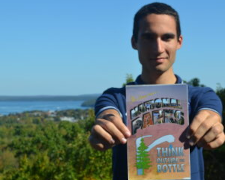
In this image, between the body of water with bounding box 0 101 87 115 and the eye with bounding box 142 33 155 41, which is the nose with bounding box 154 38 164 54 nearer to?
the eye with bounding box 142 33 155 41

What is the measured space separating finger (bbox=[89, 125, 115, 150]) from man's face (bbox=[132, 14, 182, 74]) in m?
0.55

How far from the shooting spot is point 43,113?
29.3 meters

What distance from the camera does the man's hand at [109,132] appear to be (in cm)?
200

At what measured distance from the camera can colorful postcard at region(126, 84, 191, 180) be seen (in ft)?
6.84

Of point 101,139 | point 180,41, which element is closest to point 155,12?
point 180,41

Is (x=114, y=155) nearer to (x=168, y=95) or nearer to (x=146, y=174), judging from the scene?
(x=146, y=174)

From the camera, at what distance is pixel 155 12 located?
7.56ft

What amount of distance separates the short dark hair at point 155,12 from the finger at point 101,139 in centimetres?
69

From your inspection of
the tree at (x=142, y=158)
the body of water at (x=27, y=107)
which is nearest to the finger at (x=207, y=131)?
the tree at (x=142, y=158)

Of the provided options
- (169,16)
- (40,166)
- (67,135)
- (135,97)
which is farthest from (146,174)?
(67,135)

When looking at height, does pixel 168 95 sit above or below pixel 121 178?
above

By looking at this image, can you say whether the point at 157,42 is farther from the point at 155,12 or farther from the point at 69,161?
the point at 69,161

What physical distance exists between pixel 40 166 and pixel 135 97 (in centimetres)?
608

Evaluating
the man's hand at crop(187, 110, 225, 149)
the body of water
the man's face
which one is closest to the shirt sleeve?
the man's hand at crop(187, 110, 225, 149)
